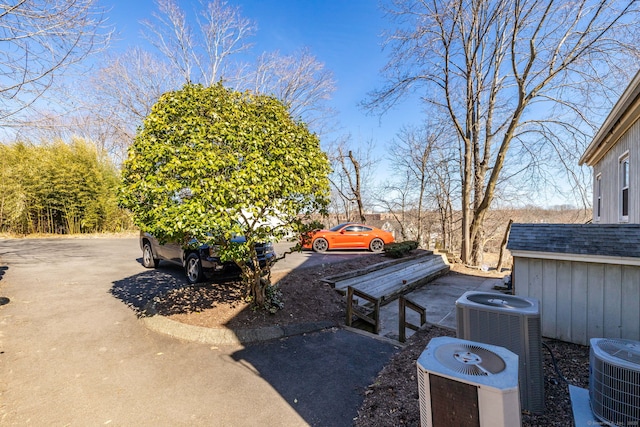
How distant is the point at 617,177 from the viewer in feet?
21.4

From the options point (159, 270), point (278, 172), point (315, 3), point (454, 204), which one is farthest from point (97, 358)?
point (454, 204)

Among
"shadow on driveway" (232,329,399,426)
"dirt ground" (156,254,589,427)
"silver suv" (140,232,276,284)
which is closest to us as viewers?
"dirt ground" (156,254,589,427)

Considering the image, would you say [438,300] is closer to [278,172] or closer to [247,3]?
[278,172]

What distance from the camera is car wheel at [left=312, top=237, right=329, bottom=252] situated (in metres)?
12.3

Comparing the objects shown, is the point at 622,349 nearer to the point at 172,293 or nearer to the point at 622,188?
the point at 622,188

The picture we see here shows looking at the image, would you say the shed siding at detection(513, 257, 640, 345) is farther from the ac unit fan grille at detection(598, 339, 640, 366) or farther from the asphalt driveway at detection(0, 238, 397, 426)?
the asphalt driveway at detection(0, 238, 397, 426)

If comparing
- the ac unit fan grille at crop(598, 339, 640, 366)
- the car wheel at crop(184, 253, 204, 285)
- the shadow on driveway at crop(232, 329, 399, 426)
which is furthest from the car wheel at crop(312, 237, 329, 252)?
the ac unit fan grille at crop(598, 339, 640, 366)

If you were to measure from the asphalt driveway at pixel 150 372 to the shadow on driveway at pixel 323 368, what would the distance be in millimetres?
13

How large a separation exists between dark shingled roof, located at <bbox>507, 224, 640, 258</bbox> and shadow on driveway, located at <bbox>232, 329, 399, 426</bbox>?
8.15ft

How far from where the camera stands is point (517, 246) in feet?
13.5

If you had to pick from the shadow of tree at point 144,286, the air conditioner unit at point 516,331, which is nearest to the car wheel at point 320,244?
the shadow of tree at point 144,286

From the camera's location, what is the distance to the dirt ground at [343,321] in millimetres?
2607

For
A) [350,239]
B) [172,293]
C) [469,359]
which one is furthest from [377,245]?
[469,359]

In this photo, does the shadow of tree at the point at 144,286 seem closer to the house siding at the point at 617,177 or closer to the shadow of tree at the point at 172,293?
the shadow of tree at the point at 172,293
